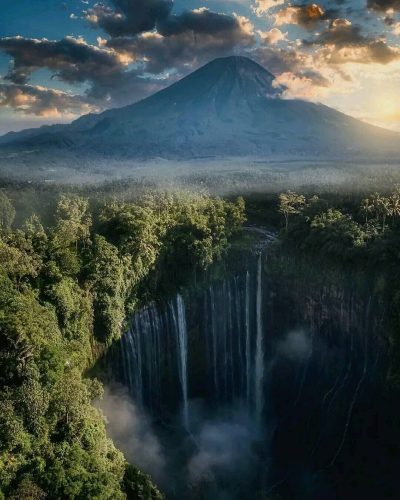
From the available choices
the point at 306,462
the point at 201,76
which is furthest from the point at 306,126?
the point at 306,462

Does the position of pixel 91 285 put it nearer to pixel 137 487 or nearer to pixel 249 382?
pixel 137 487

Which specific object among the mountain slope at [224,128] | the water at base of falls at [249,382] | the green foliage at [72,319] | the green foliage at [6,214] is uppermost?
the mountain slope at [224,128]

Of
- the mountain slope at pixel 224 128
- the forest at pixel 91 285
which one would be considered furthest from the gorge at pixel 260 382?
the mountain slope at pixel 224 128

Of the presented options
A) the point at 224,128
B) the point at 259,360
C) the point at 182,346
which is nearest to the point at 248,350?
the point at 259,360

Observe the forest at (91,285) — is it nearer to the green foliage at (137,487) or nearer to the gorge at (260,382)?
the green foliage at (137,487)

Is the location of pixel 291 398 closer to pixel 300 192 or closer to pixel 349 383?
pixel 349 383
